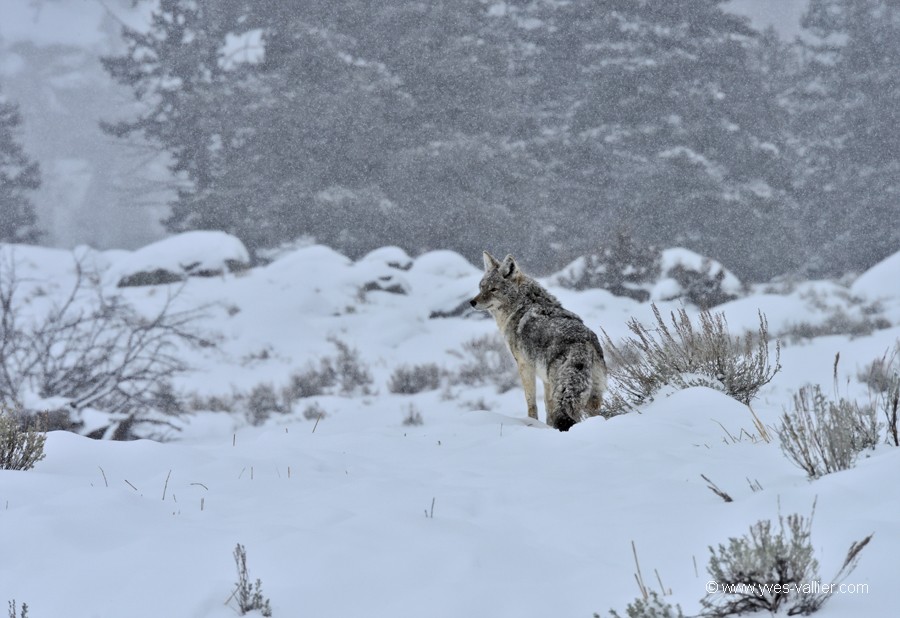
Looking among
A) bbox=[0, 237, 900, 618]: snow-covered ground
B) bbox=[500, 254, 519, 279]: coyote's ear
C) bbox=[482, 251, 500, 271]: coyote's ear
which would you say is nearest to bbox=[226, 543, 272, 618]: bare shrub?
bbox=[0, 237, 900, 618]: snow-covered ground

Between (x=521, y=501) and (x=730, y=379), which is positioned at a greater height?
(x=730, y=379)

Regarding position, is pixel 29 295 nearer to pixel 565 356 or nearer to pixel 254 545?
pixel 565 356

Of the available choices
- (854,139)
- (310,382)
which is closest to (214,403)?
(310,382)

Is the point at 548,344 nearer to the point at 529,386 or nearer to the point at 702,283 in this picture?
the point at 529,386

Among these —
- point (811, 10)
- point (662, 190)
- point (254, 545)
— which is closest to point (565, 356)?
point (254, 545)

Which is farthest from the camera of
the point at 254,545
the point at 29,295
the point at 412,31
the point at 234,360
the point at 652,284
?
the point at 412,31

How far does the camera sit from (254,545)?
2.30 meters

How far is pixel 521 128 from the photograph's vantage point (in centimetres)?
2922

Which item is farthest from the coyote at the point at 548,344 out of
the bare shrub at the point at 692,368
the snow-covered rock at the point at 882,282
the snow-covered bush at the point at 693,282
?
the snow-covered rock at the point at 882,282

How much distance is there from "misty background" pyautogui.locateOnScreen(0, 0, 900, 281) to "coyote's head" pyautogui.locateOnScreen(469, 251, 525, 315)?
20.1m

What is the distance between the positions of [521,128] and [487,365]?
19857 mm

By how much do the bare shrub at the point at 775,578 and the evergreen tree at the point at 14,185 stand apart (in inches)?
1469

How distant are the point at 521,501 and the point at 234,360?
1138 cm

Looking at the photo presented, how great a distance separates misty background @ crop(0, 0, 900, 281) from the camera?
27000 millimetres
